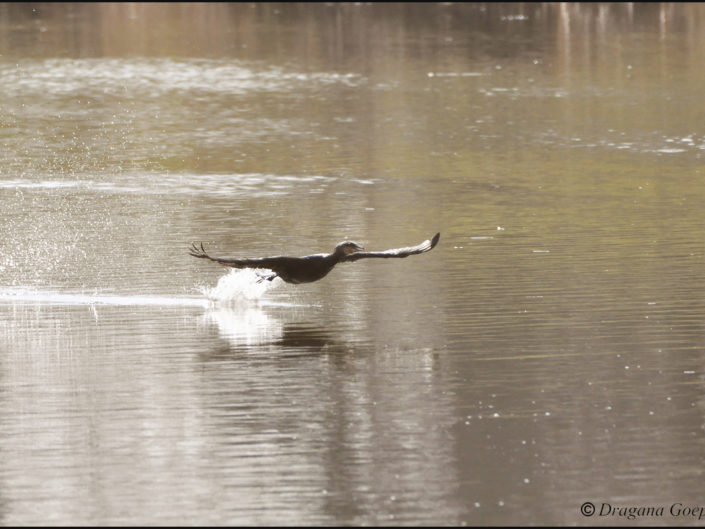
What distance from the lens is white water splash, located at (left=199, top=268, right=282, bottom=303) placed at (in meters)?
19.2

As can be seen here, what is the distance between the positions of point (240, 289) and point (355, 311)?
1568mm

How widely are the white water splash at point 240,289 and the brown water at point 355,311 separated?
35 mm

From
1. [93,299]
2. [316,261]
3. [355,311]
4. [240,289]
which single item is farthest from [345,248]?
[93,299]

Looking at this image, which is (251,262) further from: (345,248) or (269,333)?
(345,248)

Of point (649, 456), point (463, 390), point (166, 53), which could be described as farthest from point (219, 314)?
point (166, 53)

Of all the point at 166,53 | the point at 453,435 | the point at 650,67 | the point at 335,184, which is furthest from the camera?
the point at 166,53

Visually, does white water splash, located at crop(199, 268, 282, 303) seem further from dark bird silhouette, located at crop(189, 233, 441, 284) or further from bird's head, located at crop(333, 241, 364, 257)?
bird's head, located at crop(333, 241, 364, 257)

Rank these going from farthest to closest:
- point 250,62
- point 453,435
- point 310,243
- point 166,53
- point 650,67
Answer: point 166,53, point 250,62, point 650,67, point 310,243, point 453,435

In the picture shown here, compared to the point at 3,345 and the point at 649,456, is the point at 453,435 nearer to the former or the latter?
the point at 649,456

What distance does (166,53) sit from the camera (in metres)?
63.6

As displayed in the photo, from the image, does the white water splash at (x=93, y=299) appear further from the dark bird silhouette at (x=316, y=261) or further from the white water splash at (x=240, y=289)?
the dark bird silhouette at (x=316, y=261)

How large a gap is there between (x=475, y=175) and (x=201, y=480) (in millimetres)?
19434

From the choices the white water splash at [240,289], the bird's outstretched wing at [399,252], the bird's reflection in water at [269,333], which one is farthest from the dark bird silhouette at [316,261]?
the white water splash at [240,289]

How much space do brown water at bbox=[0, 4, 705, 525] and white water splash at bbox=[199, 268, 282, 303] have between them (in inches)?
1.4
